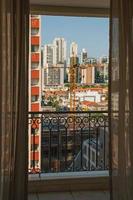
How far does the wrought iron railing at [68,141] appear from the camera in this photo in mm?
4645

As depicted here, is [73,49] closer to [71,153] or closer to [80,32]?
[80,32]

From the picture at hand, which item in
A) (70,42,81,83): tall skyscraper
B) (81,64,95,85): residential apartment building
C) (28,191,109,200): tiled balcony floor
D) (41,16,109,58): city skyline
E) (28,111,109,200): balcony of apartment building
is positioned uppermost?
(41,16,109,58): city skyline

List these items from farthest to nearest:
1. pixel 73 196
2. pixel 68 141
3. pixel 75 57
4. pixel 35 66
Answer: pixel 68 141, pixel 75 57, pixel 35 66, pixel 73 196

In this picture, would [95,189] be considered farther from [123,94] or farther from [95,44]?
[95,44]

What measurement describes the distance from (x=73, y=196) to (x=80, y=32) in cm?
201

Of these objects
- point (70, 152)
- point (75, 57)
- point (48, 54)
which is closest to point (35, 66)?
point (48, 54)

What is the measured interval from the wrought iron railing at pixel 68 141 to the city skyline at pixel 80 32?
0.86 meters

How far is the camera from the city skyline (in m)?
4.36

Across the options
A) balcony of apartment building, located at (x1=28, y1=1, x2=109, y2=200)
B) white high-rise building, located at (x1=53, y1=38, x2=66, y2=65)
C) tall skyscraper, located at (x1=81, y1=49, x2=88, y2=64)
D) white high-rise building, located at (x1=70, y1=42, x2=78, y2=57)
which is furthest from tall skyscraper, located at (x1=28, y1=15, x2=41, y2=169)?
tall skyscraper, located at (x1=81, y1=49, x2=88, y2=64)

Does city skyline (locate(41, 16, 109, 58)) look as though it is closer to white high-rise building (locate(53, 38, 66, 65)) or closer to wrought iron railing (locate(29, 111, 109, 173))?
white high-rise building (locate(53, 38, 66, 65))

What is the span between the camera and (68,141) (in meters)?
4.82

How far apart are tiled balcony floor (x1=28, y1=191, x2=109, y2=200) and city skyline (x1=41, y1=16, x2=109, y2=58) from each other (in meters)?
1.72

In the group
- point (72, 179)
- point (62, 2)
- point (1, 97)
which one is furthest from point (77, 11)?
point (72, 179)

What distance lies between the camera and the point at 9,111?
339 centimetres
